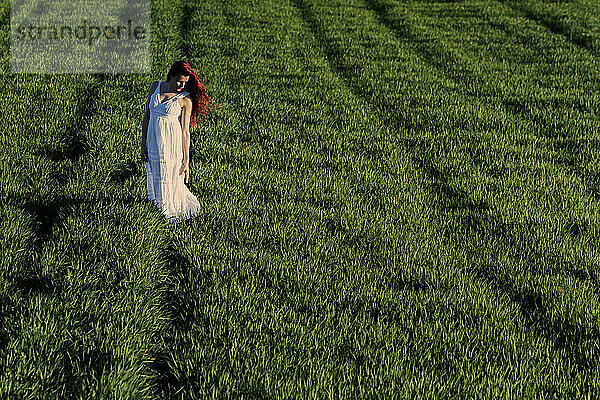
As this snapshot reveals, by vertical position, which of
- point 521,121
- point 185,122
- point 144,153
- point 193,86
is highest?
point 193,86

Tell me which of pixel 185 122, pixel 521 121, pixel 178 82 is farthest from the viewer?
pixel 521 121

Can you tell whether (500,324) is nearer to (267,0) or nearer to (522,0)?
(267,0)

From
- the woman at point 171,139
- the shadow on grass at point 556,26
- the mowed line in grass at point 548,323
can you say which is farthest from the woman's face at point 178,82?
the shadow on grass at point 556,26

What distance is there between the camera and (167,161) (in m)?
5.40

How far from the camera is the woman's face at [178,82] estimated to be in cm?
514

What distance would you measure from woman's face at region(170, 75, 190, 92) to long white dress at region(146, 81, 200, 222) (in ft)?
0.24

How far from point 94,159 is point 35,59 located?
5.43 metres

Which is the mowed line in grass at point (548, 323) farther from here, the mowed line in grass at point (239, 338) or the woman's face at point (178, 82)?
the woman's face at point (178, 82)

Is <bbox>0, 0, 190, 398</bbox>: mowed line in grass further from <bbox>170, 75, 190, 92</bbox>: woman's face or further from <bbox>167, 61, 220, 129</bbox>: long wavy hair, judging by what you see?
<bbox>170, 75, 190, 92</bbox>: woman's face

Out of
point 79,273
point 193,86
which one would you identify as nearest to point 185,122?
point 193,86

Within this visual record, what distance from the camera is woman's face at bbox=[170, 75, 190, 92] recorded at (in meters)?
5.14

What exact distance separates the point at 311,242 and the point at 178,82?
6.61ft

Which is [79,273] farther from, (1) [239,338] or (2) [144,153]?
(2) [144,153]

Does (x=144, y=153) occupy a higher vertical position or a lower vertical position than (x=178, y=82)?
lower
